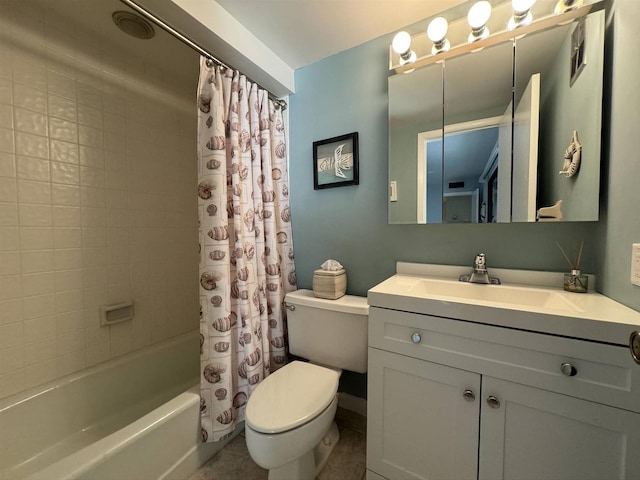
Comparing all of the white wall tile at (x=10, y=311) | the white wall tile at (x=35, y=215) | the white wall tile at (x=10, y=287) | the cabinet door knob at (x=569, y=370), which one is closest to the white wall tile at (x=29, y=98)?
the white wall tile at (x=35, y=215)

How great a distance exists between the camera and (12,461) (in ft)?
3.59

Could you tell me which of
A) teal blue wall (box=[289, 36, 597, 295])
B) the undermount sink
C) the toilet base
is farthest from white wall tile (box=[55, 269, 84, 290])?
the undermount sink

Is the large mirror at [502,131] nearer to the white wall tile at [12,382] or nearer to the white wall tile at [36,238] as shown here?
the white wall tile at [36,238]

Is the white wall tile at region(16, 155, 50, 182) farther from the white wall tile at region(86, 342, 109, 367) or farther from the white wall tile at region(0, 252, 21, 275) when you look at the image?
the white wall tile at region(86, 342, 109, 367)

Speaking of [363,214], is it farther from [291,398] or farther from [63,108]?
[63,108]

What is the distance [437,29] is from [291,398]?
184cm

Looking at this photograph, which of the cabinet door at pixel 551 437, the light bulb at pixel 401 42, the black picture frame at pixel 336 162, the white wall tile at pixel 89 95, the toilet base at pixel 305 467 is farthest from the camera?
the black picture frame at pixel 336 162

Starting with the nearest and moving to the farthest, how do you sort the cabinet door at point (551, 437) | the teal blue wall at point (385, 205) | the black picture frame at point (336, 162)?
the cabinet door at point (551, 437) < the teal blue wall at point (385, 205) < the black picture frame at point (336, 162)

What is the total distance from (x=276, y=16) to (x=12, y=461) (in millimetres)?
2432

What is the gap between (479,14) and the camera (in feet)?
3.58

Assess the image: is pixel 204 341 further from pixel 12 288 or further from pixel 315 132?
pixel 315 132

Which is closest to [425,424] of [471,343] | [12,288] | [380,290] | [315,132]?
[471,343]

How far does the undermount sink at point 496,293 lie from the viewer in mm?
964

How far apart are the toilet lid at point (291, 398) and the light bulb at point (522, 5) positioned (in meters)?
1.83
